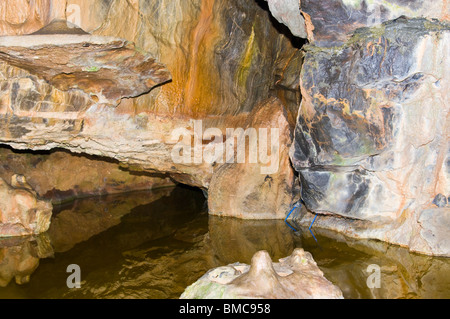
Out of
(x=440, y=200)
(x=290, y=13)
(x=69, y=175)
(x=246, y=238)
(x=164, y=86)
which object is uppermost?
(x=290, y=13)

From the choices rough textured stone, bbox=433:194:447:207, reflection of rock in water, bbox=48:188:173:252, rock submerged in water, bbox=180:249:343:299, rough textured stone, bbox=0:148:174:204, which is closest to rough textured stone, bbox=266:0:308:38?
rough textured stone, bbox=433:194:447:207

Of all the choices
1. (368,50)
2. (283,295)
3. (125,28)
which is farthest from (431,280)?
(125,28)

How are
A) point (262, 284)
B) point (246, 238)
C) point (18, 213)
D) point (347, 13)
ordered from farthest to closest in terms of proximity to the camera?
point (18, 213) < point (246, 238) < point (347, 13) < point (262, 284)

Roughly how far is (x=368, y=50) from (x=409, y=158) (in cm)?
163

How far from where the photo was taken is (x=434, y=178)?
579 centimetres

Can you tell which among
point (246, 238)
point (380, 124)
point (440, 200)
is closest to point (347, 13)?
point (380, 124)

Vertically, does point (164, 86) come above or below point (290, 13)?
below

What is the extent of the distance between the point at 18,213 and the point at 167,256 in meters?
→ 2.97

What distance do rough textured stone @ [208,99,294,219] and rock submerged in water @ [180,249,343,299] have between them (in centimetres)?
332

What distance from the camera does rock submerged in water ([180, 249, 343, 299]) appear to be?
13.0 feet

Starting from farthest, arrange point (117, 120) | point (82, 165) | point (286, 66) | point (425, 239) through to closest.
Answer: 1. point (82, 165)
2. point (286, 66)
3. point (117, 120)
4. point (425, 239)

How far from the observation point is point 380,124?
5.68 m

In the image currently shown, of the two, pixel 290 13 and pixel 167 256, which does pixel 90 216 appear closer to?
pixel 167 256
